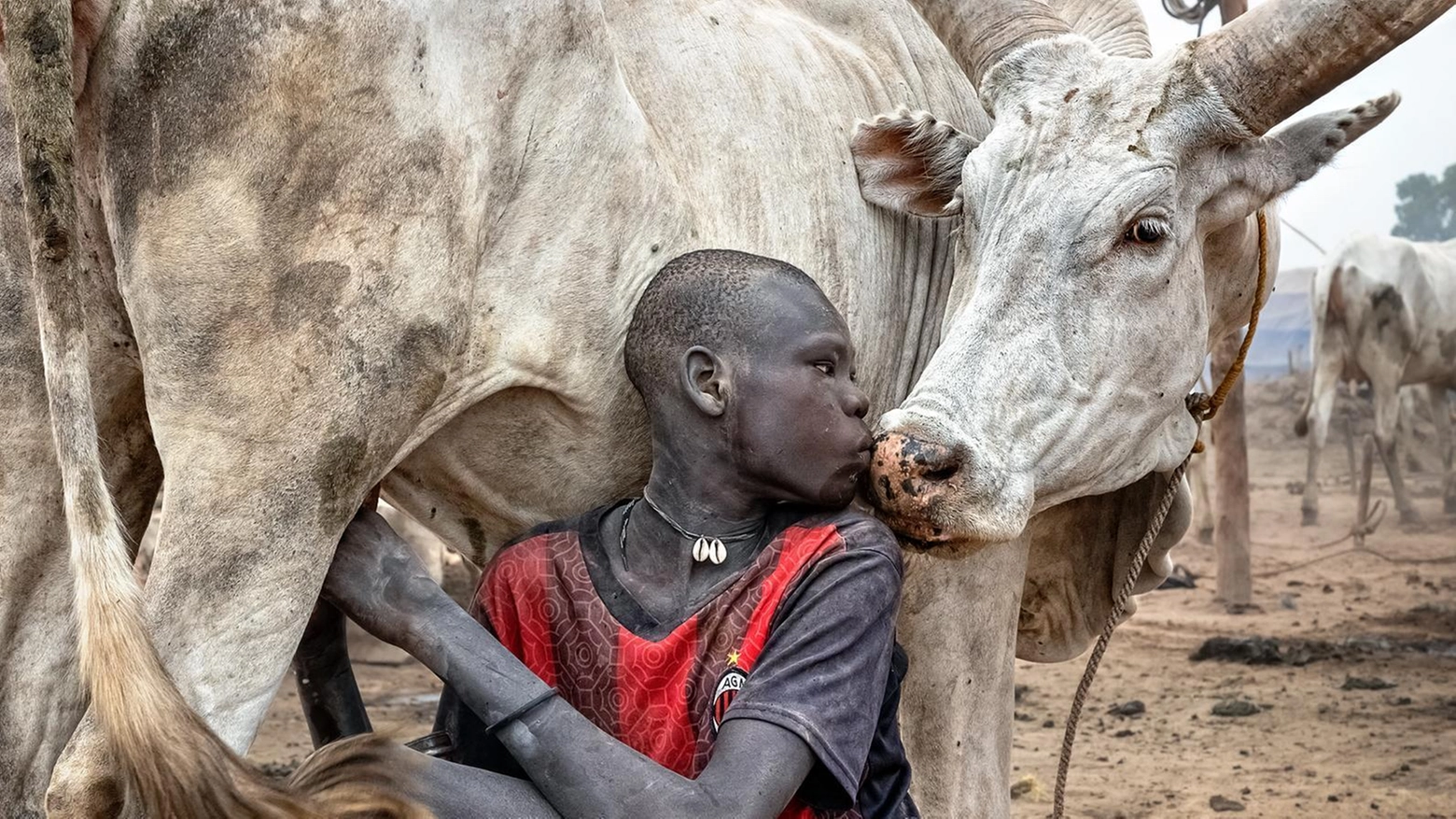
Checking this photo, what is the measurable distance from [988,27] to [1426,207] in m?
12.8

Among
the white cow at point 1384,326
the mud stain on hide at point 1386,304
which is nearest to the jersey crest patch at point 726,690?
the white cow at point 1384,326

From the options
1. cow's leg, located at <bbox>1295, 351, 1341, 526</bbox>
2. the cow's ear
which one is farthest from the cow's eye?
cow's leg, located at <bbox>1295, 351, 1341, 526</bbox>

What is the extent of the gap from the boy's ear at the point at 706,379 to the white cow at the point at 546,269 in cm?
22

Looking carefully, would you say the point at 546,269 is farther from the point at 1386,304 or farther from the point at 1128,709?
the point at 1386,304

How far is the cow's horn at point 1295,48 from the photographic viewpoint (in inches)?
98.9

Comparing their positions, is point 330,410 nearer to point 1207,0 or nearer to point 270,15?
point 270,15

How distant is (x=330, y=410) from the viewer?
6.90ft

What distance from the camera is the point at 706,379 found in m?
2.29

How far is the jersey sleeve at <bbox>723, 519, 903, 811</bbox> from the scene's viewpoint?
77.3 inches

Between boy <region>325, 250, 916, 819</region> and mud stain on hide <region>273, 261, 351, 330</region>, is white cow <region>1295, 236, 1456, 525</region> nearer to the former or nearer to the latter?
boy <region>325, 250, 916, 819</region>

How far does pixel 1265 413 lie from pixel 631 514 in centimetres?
1625

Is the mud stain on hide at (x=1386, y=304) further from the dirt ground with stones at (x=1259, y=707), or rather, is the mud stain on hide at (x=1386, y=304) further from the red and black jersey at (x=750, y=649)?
the red and black jersey at (x=750, y=649)

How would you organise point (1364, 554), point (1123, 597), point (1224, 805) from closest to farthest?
1. point (1123, 597)
2. point (1224, 805)
3. point (1364, 554)

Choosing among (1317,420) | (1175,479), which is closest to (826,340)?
(1175,479)
